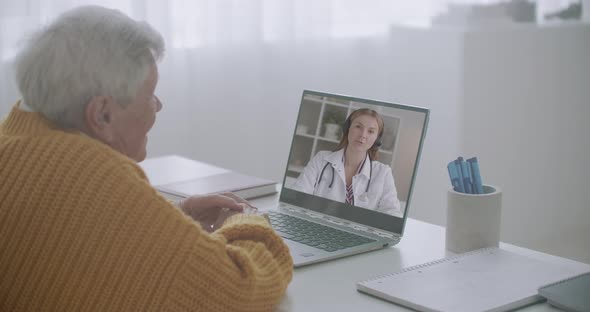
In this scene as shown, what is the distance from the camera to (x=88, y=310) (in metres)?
1.13

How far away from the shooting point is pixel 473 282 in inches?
49.1

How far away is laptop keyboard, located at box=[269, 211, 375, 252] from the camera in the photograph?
1470 millimetres

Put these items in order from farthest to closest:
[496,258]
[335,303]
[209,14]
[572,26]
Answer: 1. [572,26]
2. [209,14]
3. [496,258]
4. [335,303]

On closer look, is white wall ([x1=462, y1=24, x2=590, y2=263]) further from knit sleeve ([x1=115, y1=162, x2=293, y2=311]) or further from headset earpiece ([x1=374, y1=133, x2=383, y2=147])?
knit sleeve ([x1=115, y1=162, x2=293, y2=311])

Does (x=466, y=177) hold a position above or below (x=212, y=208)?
above

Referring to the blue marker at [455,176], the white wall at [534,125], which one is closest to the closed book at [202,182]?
the blue marker at [455,176]

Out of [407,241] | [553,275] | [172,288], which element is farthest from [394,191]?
[172,288]

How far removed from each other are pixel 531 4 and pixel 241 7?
1324 millimetres

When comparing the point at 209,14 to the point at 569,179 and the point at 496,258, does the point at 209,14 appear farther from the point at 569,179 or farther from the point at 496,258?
the point at 496,258

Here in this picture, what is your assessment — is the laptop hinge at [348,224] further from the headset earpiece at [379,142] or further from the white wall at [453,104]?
the white wall at [453,104]

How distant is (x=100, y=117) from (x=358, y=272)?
498 mm

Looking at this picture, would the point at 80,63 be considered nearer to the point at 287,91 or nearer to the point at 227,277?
the point at 227,277

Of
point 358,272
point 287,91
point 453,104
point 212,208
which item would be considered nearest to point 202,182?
point 212,208

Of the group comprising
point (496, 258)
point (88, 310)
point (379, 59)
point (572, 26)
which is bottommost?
point (88, 310)
